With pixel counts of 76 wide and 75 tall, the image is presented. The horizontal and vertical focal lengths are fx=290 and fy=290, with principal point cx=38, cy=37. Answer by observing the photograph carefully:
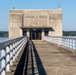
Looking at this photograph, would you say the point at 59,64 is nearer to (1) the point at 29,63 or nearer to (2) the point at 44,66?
(2) the point at 44,66

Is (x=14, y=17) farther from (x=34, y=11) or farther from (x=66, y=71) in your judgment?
(x=66, y=71)

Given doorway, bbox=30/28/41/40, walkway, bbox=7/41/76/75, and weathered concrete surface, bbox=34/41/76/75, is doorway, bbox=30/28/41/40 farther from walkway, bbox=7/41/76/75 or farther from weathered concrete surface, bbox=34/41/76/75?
walkway, bbox=7/41/76/75

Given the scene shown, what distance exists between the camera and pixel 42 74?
10977 mm

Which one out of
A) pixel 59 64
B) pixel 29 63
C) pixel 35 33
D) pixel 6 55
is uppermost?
pixel 6 55

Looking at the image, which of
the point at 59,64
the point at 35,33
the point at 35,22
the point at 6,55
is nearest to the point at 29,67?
the point at 59,64

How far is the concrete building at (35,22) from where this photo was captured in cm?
Result: 8394

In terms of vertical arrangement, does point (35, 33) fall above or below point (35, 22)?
below

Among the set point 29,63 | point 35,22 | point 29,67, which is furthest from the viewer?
point 35,22

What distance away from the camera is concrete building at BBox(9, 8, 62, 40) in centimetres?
8394

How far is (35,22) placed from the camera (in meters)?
84.2

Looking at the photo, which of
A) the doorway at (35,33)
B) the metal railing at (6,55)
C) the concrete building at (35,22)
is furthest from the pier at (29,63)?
the doorway at (35,33)

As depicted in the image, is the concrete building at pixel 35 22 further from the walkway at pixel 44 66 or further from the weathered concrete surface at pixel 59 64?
the walkway at pixel 44 66

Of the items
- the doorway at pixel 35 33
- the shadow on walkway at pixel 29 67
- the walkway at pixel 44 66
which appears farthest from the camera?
the doorway at pixel 35 33


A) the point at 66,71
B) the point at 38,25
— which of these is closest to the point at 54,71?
the point at 66,71
